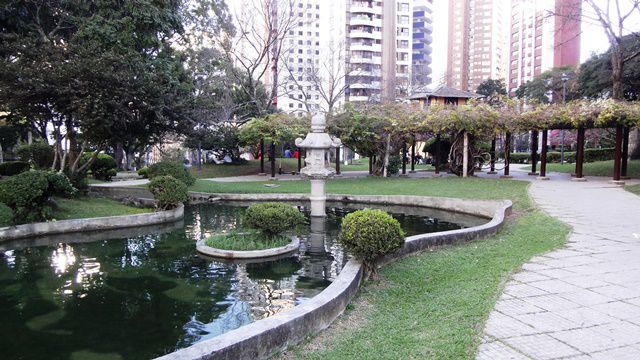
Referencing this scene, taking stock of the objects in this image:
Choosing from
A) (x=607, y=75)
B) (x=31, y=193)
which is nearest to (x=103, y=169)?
(x=31, y=193)

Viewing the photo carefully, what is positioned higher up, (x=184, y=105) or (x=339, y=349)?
(x=184, y=105)

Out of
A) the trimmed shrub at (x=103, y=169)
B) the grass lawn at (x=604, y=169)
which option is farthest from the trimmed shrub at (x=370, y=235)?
the trimmed shrub at (x=103, y=169)

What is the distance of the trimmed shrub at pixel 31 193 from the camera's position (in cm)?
1041

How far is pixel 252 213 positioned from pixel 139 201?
8642 millimetres

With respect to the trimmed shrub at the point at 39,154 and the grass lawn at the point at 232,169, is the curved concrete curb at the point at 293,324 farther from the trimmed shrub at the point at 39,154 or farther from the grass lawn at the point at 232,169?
the grass lawn at the point at 232,169

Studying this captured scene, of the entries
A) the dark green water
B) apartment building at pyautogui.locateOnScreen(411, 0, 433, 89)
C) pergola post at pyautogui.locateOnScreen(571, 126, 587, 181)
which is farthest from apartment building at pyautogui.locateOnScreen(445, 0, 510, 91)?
the dark green water

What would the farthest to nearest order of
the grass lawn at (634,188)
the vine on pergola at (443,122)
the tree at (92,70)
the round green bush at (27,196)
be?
the vine on pergola at (443,122)
the grass lawn at (634,188)
the tree at (92,70)
the round green bush at (27,196)

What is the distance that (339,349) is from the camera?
171 inches

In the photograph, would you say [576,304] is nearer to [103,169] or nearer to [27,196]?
[27,196]

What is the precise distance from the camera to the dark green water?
530 cm

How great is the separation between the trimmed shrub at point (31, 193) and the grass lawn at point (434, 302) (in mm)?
8355

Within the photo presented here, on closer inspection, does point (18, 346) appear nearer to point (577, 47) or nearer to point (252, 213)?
point (252, 213)

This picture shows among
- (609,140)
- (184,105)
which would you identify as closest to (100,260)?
(184,105)

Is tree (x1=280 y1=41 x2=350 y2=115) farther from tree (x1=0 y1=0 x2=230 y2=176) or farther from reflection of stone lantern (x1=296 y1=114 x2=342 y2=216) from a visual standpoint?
reflection of stone lantern (x1=296 y1=114 x2=342 y2=216)
